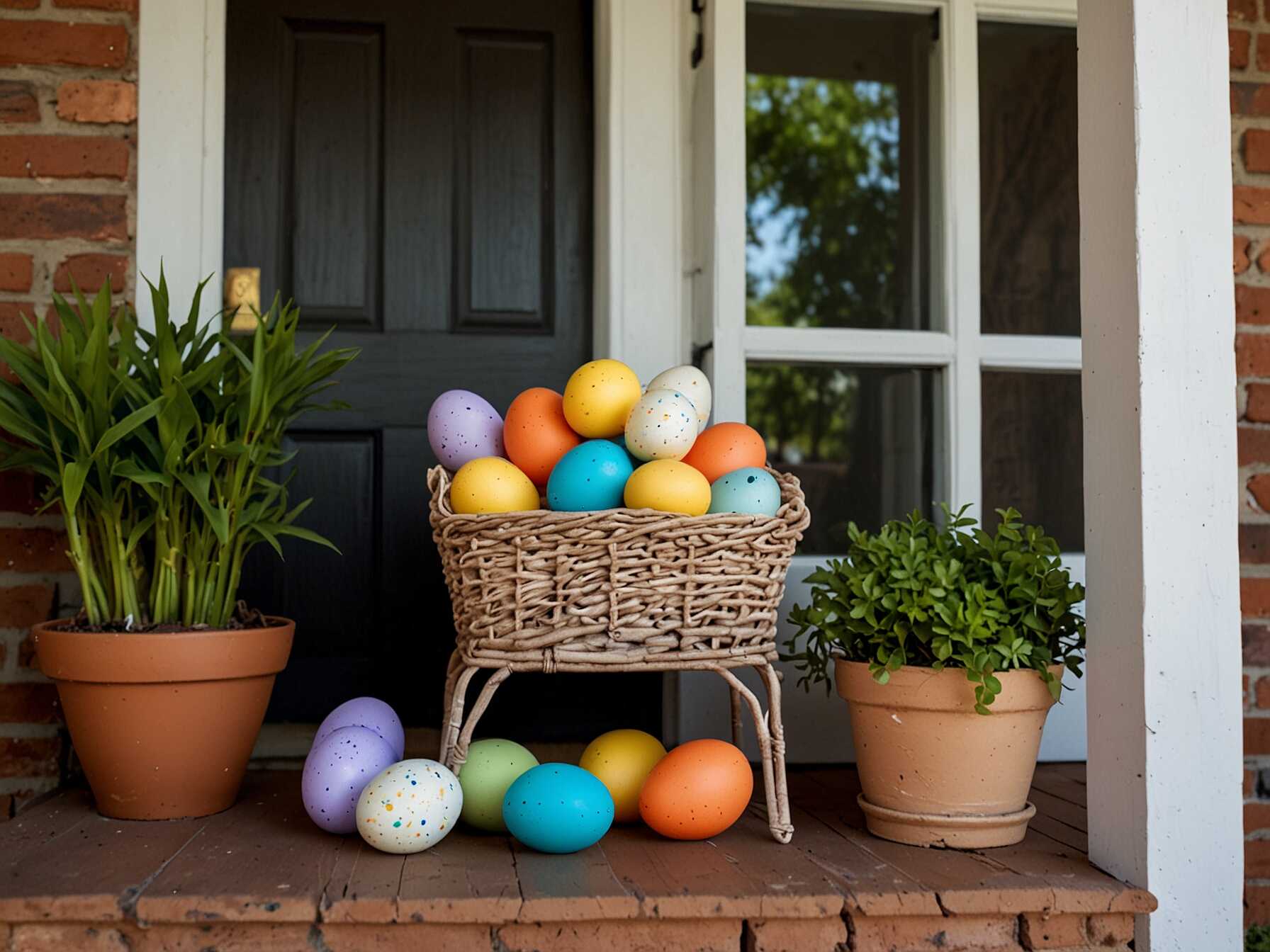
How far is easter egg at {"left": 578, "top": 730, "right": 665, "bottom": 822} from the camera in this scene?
68.6 inches

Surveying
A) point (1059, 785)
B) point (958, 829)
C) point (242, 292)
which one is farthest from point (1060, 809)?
point (242, 292)

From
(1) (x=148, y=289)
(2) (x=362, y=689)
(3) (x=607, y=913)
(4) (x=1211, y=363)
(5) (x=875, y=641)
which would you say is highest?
(1) (x=148, y=289)

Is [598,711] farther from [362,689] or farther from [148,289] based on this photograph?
[148,289]

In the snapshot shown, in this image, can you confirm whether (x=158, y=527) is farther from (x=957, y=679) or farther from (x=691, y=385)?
(x=957, y=679)

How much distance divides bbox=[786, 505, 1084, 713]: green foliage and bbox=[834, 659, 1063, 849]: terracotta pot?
0.09 ft

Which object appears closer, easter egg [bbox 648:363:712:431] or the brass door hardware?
easter egg [bbox 648:363:712:431]

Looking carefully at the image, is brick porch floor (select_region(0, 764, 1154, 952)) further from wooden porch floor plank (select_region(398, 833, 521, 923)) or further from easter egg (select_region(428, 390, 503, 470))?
easter egg (select_region(428, 390, 503, 470))

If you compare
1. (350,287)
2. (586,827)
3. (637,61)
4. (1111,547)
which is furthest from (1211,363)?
(350,287)

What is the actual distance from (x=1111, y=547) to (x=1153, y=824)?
1.26ft

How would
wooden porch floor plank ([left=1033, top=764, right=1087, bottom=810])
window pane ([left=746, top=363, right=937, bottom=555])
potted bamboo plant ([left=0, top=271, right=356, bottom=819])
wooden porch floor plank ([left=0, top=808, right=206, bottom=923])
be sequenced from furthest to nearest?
window pane ([left=746, top=363, right=937, bottom=555]) → wooden porch floor plank ([left=1033, top=764, right=1087, bottom=810]) → potted bamboo plant ([left=0, top=271, right=356, bottom=819]) → wooden porch floor plank ([left=0, top=808, right=206, bottom=923])

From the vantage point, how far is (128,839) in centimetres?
167

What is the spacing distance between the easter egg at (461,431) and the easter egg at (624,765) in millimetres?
520

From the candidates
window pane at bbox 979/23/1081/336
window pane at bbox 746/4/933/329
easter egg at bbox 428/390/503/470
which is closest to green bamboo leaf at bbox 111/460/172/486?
easter egg at bbox 428/390/503/470

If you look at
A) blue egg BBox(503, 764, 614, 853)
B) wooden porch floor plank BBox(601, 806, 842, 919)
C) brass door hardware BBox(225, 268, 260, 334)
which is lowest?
wooden porch floor plank BBox(601, 806, 842, 919)
